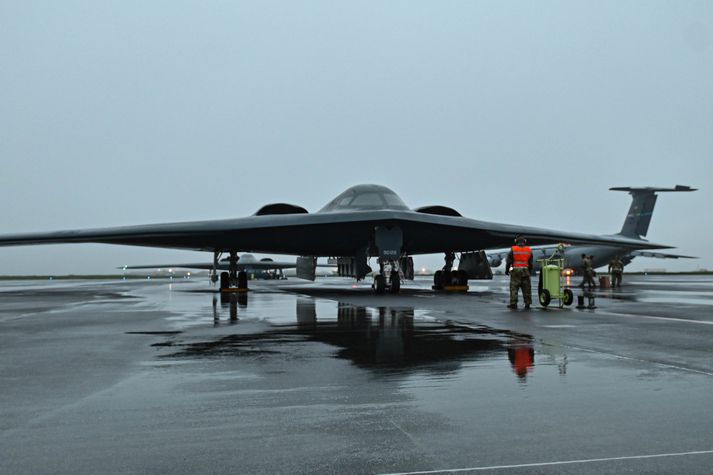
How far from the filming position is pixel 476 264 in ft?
92.7

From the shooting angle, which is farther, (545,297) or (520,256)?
(520,256)

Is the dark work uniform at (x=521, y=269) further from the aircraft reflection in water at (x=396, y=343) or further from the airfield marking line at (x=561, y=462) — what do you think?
the airfield marking line at (x=561, y=462)

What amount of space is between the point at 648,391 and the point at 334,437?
2.57 meters

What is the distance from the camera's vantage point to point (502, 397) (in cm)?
459

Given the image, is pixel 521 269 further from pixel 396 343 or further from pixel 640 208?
pixel 640 208

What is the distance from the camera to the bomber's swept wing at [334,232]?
20359 millimetres

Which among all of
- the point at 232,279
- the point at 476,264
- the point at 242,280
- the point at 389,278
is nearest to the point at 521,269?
the point at 389,278

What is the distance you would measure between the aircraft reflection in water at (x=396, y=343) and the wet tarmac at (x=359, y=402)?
0.04m

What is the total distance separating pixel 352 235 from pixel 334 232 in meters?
0.76

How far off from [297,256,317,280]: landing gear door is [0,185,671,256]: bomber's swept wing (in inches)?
194

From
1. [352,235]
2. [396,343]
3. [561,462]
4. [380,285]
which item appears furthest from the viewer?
[352,235]

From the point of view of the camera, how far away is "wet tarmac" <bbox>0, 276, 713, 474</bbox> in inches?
126

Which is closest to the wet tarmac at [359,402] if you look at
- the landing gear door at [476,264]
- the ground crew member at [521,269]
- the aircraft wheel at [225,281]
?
the ground crew member at [521,269]

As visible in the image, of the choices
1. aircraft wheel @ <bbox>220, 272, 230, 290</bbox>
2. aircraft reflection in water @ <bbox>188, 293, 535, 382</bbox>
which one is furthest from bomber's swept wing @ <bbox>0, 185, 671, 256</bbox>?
aircraft reflection in water @ <bbox>188, 293, 535, 382</bbox>
